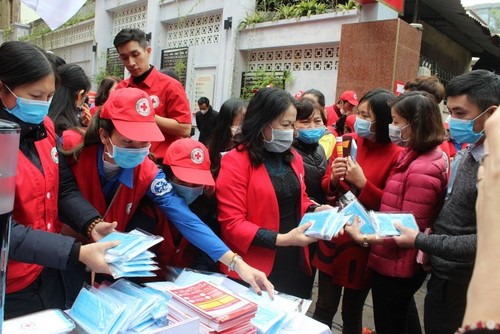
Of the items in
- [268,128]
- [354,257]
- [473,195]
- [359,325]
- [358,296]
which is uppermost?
[268,128]

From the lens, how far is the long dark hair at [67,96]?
2473 millimetres

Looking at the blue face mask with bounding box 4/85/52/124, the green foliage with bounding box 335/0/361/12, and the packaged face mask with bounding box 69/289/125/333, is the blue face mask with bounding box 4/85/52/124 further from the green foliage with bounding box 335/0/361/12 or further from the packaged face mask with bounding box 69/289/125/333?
the green foliage with bounding box 335/0/361/12

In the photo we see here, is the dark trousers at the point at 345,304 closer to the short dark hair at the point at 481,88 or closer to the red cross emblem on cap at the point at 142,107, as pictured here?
the short dark hair at the point at 481,88

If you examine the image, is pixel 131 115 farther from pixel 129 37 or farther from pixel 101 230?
pixel 129 37

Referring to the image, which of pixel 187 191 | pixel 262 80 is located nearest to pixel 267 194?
pixel 187 191

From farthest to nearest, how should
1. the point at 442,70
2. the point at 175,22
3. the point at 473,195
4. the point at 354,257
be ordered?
1. the point at 175,22
2. the point at 442,70
3. the point at 354,257
4. the point at 473,195

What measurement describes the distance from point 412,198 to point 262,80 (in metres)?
5.87

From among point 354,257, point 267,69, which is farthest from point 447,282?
point 267,69

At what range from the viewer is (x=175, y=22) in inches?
386

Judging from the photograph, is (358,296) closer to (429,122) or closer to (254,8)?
(429,122)

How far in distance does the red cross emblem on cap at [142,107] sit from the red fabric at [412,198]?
1.43m

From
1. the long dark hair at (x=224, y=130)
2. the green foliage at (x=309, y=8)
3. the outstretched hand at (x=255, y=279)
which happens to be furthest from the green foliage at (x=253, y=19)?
the outstretched hand at (x=255, y=279)

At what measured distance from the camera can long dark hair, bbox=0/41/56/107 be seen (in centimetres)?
158

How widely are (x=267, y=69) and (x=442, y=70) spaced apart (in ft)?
12.0
